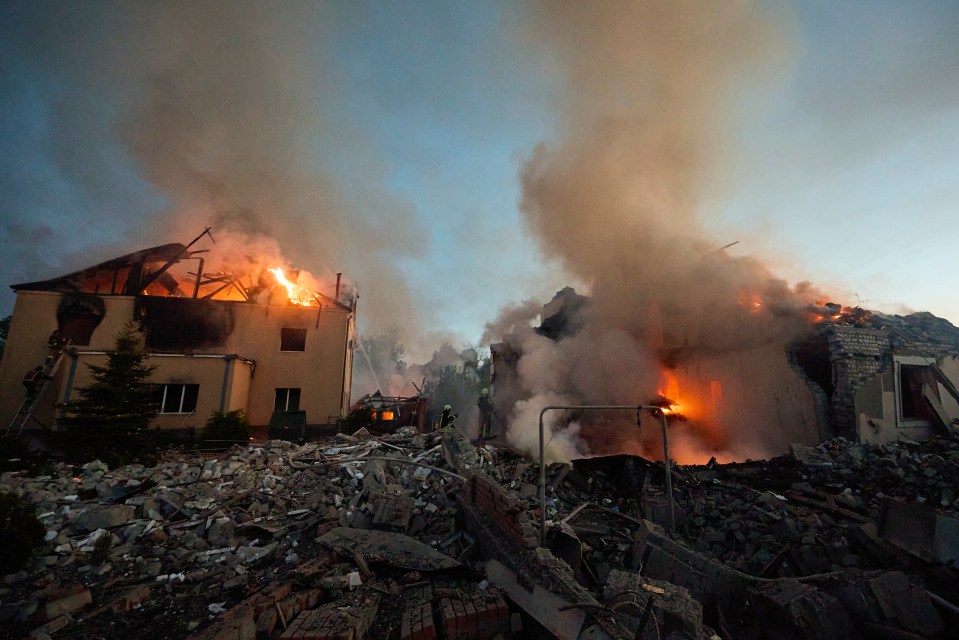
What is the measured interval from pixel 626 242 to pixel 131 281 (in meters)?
24.0

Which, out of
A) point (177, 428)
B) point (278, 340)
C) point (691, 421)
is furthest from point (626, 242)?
point (177, 428)

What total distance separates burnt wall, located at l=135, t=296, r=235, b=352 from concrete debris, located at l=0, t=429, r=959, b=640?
9792 millimetres

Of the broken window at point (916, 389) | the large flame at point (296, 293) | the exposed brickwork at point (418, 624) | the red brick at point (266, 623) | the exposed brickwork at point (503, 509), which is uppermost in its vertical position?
the large flame at point (296, 293)

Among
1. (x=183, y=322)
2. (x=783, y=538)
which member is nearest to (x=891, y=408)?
(x=783, y=538)

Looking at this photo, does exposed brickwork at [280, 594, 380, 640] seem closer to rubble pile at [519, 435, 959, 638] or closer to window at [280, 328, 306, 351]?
rubble pile at [519, 435, 959, 638]

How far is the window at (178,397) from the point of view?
53.1 feet

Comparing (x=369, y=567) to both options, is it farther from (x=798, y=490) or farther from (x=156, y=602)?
(x=798, y=490)

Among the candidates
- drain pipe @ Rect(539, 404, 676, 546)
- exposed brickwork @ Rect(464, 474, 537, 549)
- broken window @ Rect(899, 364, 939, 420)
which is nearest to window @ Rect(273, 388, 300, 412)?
exposed brickwork @ Rect(464, 474, 537, 549)

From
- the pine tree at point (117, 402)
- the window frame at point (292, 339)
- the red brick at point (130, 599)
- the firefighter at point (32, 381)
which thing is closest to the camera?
the red brick at point (130, 599)

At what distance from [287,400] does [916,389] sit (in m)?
24.3

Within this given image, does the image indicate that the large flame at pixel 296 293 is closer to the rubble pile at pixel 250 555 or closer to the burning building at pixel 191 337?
the burning building at pixel 191 337

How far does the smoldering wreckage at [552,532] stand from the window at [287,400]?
259 inches

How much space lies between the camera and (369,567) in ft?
16.8

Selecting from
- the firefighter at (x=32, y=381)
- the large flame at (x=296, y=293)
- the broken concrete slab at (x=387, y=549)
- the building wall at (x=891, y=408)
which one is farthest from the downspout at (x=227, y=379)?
the building wall at (x=891, y=408)
